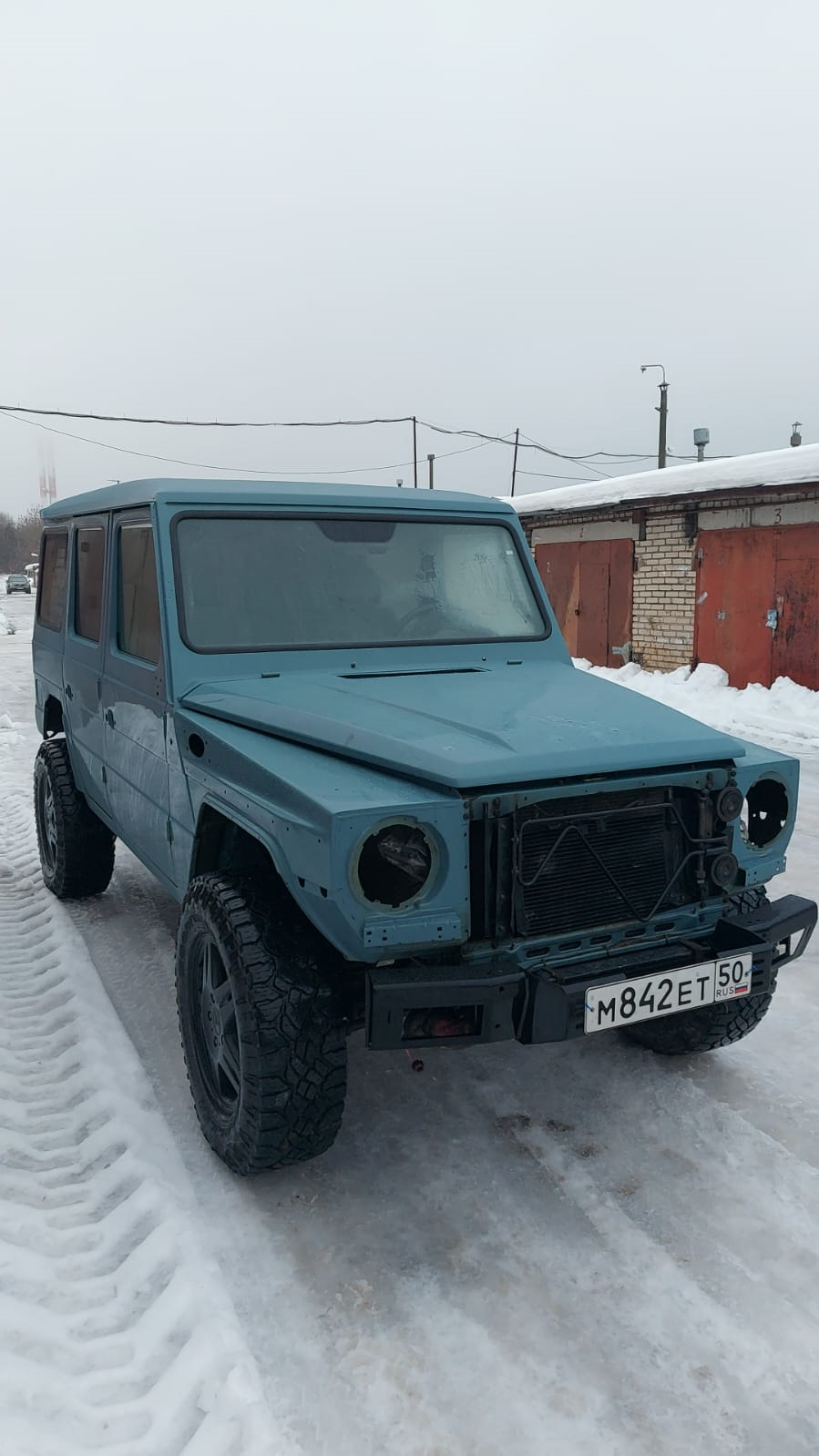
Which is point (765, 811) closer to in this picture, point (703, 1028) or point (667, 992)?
point (667, 992)

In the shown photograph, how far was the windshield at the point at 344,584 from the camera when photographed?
3.47 metres

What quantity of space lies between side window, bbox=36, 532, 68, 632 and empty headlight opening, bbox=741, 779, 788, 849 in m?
3.55

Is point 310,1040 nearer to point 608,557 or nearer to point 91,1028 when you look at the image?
point 91,1028

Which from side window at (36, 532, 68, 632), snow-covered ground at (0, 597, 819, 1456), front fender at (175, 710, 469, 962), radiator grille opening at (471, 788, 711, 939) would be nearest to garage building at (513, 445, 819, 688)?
side window at (36, 532, 68, 632)

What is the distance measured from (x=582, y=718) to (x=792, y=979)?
198 cm

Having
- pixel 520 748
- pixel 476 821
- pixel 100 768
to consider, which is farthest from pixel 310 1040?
pixel 100 768

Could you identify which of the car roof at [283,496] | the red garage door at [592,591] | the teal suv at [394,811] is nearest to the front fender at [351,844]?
the teal suv at [394,811]

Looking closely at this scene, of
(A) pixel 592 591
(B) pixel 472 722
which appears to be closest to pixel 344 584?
(B) pixel 472 722

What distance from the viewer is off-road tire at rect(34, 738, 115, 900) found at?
4938 millimetres

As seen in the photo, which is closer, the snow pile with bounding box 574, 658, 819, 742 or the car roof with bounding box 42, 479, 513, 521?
the car roof with bounding box 42, 479, 513, 521

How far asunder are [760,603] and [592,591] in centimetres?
349

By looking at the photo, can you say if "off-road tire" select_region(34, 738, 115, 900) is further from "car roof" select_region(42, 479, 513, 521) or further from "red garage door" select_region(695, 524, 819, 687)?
"red garage door" select_region(695, 524, 819, 687)

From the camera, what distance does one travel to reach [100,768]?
4.42 meters

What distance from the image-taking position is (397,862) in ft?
7.63
